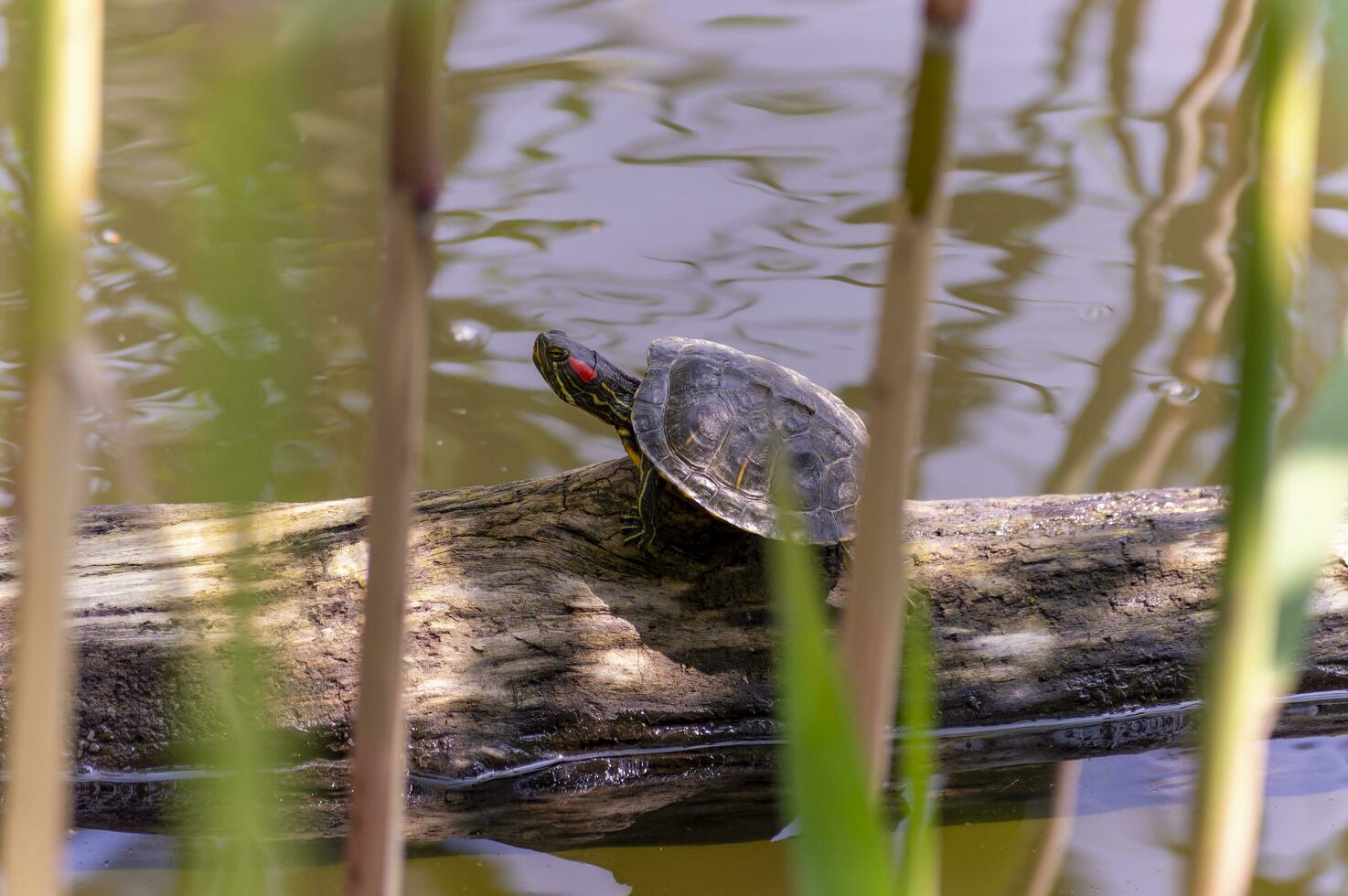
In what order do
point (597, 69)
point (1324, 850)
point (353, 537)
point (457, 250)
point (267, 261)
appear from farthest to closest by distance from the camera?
point (597, 69), point (457, 250), point (353, 537), point (1324, 850), point (267, 261)

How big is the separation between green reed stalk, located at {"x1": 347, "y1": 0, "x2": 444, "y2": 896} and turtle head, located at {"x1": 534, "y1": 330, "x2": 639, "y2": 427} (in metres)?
1.71

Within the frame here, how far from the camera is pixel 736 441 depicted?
1.94 m

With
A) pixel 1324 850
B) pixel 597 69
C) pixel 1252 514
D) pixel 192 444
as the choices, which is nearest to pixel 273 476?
pixel 192 444

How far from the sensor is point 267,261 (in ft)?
1.02

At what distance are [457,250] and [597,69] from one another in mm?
1252

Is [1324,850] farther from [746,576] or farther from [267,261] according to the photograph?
[267,261]

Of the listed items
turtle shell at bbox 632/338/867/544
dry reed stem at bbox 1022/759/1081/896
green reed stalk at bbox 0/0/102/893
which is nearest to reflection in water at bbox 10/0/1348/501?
turtle shell at bbox 632/338/867/544

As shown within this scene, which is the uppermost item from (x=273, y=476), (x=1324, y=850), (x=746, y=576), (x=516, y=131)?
(x=273, y=476)

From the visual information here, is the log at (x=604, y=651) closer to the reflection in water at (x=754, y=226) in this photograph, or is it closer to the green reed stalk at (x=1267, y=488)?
the reflection in water at (x=754, y=226)

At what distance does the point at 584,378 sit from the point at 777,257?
4.23 ft

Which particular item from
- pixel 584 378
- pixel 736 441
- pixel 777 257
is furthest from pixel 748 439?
pixel 777 257

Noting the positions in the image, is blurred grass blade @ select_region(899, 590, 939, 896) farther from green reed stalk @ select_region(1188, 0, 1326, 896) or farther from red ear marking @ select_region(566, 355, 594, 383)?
red ear marking @ select_region(566, 355, 594, 383)

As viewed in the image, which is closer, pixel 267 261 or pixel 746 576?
pixel 267 261

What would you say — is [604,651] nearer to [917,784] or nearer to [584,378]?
[584,378]
